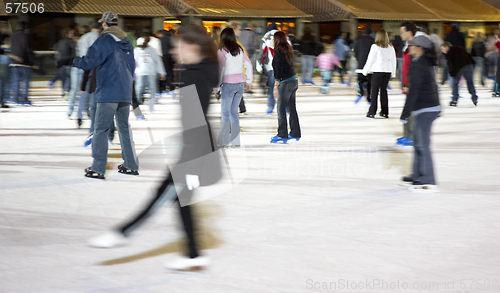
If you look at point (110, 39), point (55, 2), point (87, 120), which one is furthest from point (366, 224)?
point (55, 2)

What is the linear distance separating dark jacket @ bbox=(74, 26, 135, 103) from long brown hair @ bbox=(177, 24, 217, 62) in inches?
103

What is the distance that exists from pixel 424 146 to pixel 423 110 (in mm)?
352

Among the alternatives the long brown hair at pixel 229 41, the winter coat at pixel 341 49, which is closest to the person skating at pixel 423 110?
the long brown hair at pixel 229 41

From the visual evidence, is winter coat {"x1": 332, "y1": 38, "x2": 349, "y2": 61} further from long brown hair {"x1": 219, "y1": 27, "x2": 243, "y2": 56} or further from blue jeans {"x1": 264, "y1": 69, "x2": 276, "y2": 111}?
long brown hair {"x1": 219, "y1": 27, "x2": 243, "y2": 56}

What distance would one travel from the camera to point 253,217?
5109mm

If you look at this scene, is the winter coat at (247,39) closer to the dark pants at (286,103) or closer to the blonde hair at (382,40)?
the blonde hair at (382,40)

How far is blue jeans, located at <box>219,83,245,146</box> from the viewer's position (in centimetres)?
850

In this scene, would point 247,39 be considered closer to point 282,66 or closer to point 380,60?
point 380,60

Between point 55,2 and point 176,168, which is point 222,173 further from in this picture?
point 55,2

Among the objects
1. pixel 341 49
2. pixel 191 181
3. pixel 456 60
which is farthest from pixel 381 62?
pixel 341 49

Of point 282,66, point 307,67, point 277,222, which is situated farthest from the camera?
point 307,67

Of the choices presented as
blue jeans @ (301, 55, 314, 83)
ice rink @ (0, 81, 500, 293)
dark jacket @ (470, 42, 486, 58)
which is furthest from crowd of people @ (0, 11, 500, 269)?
blue jeans @ (301, 55, 314, 83)

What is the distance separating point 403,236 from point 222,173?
5.04 feet

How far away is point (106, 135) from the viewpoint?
6562 mm
